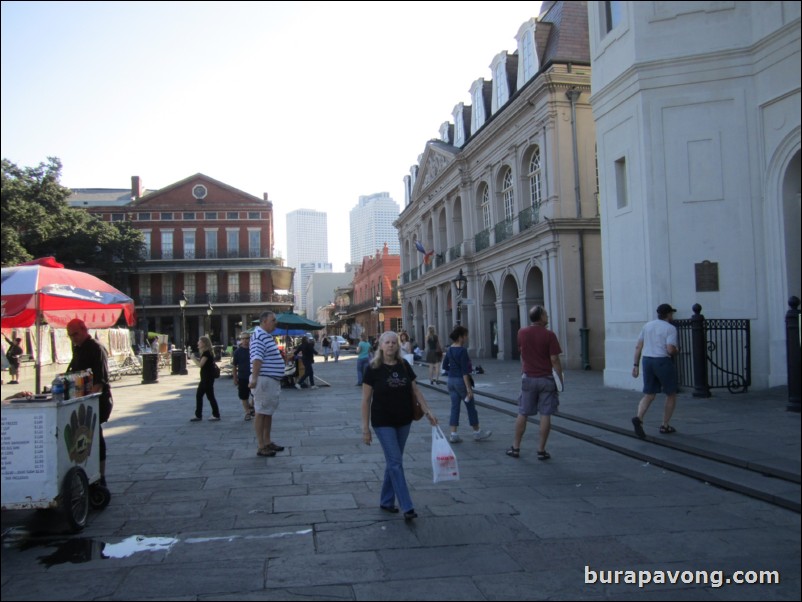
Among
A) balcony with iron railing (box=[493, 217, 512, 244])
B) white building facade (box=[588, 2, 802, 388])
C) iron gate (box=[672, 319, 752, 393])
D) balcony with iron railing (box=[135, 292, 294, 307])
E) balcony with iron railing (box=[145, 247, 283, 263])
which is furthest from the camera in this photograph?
balcony with iron railing (box=[145, 247, 283, 263])

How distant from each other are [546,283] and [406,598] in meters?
21.5

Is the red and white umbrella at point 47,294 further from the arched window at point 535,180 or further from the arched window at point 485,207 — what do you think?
the arched window at point 485,207

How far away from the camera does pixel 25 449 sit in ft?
16.7

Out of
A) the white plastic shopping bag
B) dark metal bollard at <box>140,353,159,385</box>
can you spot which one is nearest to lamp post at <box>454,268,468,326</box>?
dark metal bollard at <box>140,353,159,385</box>

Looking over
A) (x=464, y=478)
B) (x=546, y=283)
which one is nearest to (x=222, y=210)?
(x=546, y=283)

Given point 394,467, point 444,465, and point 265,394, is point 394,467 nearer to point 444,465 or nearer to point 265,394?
point 444,465

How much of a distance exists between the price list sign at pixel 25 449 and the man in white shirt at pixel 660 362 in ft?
22.7

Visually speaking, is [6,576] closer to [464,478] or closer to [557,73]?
[464,478]

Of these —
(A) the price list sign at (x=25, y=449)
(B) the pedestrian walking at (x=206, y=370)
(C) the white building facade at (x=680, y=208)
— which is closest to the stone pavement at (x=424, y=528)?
(A) the price list sign at (x=25, y=449)

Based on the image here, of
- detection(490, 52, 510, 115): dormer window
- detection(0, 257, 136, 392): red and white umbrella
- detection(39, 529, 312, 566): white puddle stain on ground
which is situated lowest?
detection(39, 529, 312, 566): white puddle stain on ground

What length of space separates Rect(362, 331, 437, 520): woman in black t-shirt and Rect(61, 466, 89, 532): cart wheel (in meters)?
2.42

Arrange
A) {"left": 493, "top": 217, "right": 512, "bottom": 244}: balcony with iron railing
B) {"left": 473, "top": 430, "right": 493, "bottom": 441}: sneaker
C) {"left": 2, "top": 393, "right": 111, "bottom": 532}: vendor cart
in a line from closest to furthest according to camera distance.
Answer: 1. {"left": 2, "top": 393, "right": 111, "bottom": 532}: vendor cart
2. {"left": 473, "top": 430, "right": 493, "bottom": 441}: sneaker
3. {"left": 493, "top": 217, "right": 512, "bottom": 244}: balcony with iron railing

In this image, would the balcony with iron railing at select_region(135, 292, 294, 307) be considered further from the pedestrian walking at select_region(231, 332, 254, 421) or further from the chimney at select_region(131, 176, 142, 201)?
the pedestrian walking at select_region(231, 332, 254, 421)

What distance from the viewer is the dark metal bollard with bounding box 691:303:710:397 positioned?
12047 mm
